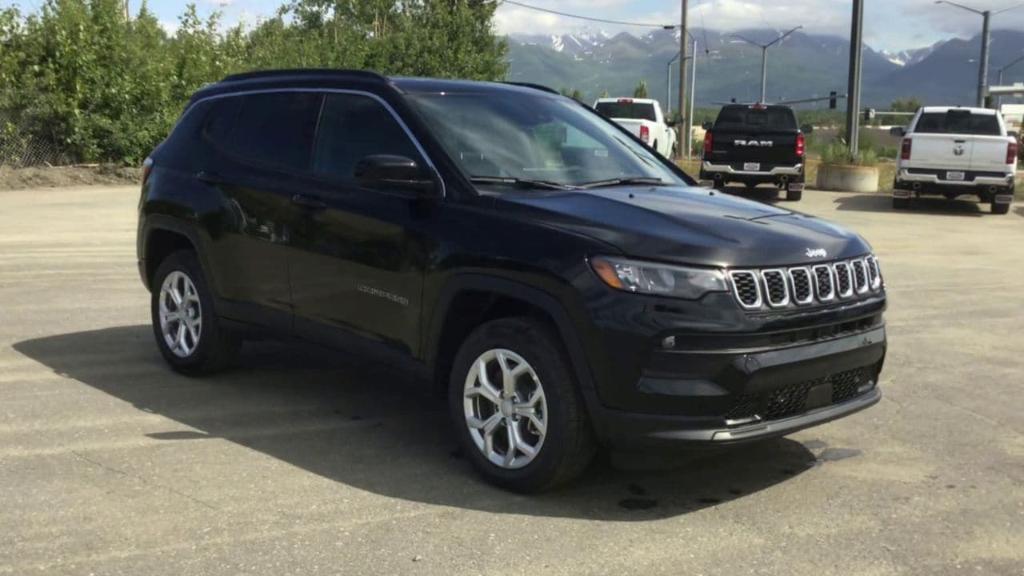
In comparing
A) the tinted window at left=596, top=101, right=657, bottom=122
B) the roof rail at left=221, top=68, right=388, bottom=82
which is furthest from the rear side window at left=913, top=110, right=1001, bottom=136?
the roof rail at left=221, top=68, right=388, bottom=82

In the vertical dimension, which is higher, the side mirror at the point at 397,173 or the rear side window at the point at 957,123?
the rear side window at the point at 957,123

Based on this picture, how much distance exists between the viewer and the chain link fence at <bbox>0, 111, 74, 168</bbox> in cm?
2297

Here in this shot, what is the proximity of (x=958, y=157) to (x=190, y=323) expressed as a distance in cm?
1689

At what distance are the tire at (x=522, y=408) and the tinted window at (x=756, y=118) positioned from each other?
17986 millimetres

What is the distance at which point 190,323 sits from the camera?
6.64 metres

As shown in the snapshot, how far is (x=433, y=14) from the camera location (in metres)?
41.0

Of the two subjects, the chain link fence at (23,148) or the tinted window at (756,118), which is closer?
the tinted window at (756,118)

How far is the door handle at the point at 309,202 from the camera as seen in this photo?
5.54 metres

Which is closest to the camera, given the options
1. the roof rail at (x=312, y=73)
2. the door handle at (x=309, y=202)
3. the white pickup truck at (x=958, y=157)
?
the door handle at (x=309, y=202)

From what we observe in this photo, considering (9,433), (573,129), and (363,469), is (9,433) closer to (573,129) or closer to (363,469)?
(363,469)

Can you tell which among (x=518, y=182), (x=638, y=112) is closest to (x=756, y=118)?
(x=638, y=112)

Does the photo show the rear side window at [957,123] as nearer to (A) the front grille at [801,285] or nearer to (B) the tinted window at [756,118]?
(B) the tinted window at [756,118]

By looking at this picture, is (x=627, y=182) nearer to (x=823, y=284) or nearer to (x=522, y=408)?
(x=823, y=284)

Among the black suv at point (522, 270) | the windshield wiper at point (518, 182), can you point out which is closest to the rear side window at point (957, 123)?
the black suv at point (522, 270)
